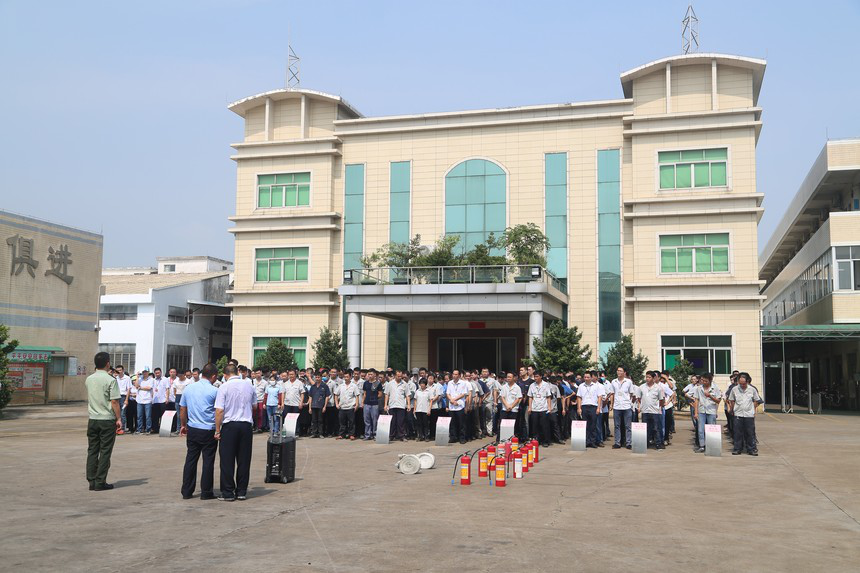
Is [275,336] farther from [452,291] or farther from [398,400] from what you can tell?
[398,400]

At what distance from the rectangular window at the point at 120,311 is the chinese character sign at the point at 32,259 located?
8962 millimetres

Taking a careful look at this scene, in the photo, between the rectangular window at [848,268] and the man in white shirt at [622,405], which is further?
the rectangular window at [848,268]

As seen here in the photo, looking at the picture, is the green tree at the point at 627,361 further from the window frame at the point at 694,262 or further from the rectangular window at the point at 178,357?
the rectangular window at the point at 178,357

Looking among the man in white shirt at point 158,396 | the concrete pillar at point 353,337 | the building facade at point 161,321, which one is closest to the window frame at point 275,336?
the concrete pillar at point 353,337

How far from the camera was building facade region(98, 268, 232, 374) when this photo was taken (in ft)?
156

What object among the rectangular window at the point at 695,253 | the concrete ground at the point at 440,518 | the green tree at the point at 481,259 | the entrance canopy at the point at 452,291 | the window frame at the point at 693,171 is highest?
the window frame at the point at 693,171

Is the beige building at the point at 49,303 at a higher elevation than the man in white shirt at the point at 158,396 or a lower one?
higher

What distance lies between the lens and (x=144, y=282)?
5331 centimetres

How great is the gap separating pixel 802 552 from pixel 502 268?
22.7 metres

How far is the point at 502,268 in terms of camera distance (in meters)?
30.3

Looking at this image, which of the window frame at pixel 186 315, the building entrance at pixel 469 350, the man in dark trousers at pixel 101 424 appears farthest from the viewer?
the window frame at pixel 186 315

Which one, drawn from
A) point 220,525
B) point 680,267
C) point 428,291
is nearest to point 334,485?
point 220,525

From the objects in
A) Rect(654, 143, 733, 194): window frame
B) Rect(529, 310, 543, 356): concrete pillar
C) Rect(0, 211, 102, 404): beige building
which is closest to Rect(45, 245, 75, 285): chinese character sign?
Rect(0, 211, 102, 404): beige building

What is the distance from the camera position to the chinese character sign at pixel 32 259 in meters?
35.8
